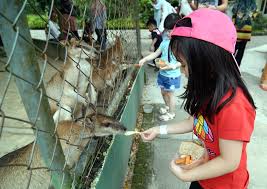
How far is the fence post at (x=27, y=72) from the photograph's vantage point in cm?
114

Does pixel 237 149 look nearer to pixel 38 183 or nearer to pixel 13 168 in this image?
pixel 38 183

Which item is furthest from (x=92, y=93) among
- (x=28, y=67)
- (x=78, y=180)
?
(x=28, y=67)

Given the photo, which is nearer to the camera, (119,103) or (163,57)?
(119,103)

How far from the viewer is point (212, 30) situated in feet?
5.21


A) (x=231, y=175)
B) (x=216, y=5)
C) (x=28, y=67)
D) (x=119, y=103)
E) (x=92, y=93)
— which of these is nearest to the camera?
(x=28, y=67)

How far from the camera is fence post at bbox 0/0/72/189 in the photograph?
3.73 ft

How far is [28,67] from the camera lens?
4.17 feet

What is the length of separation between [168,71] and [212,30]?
2.88 metres

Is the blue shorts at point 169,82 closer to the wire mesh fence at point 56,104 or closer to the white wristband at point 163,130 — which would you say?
the wire mesh fence at point 56,104

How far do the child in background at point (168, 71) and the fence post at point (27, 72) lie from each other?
2791 mm

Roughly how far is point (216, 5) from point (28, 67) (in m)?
4.78

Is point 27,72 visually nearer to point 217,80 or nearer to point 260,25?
point 217,80

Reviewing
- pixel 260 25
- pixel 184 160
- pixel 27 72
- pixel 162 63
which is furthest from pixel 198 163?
pixel 260 25

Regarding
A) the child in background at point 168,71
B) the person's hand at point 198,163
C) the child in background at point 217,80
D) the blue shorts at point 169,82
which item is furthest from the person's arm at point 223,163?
the blue shorts at point 169,82
